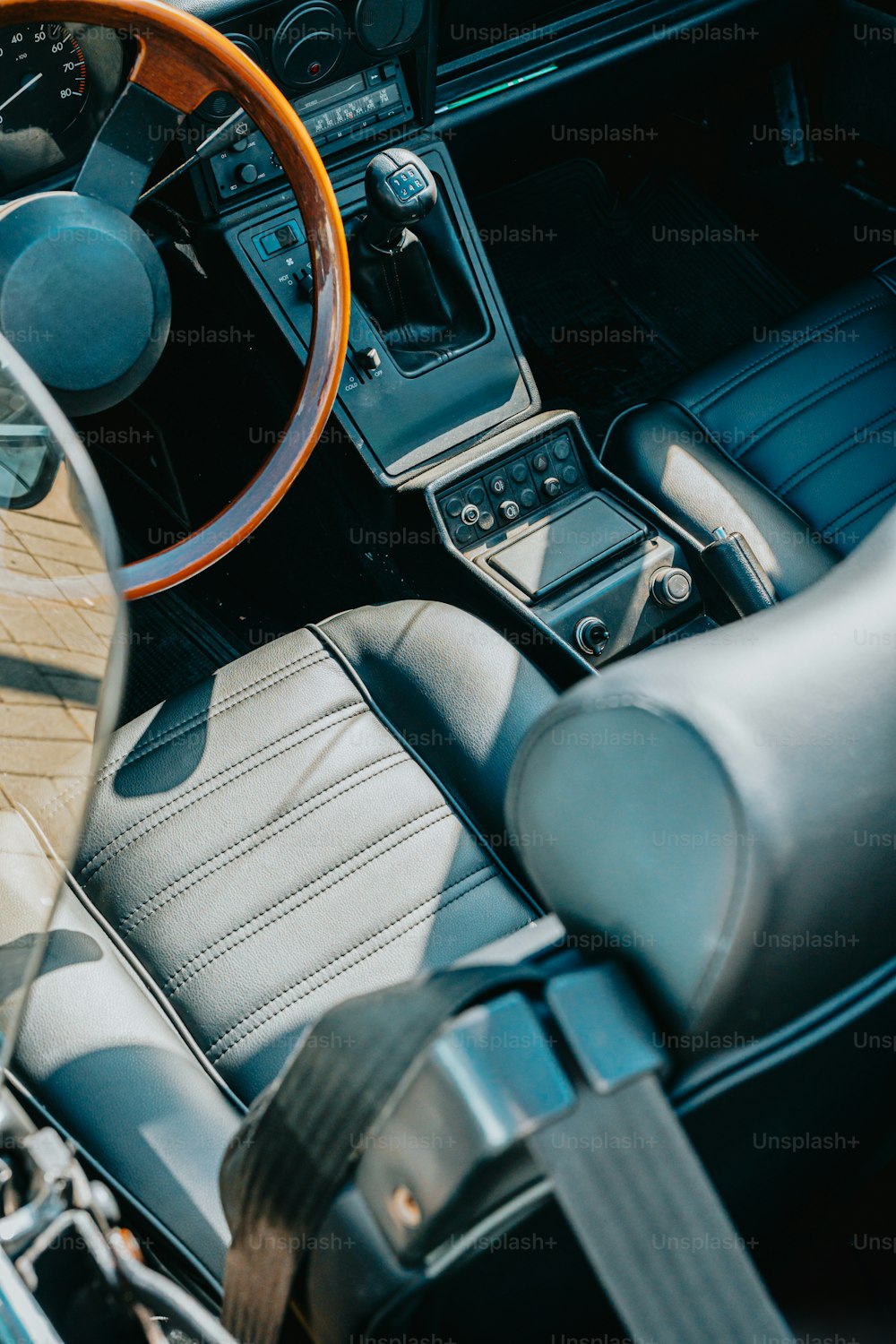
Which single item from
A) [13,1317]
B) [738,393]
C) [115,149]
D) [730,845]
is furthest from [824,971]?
[738,393]

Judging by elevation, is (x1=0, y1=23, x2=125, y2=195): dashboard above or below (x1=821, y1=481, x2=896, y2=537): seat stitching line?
above

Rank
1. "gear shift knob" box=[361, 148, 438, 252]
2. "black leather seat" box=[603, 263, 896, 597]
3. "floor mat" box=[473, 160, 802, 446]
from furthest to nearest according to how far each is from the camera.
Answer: "floor mat" box=[473, 160, 802, 446] < "black leather seat" box=[603, 263, 896, 597] < "gear shift knob" box=[361, 148, 438, 252]

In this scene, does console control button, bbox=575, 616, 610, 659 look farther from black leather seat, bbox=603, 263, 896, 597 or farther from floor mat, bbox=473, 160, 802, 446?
floor mat, bbox=473, 160, 802, 446

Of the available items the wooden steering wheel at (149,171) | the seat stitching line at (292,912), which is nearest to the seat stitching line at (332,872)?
the seat stitching line at (292,912)

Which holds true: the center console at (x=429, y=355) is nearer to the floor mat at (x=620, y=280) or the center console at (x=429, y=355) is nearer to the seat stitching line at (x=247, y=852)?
the seat stitching line at (x=247, y=852)

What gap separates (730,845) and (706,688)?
0.09 metres

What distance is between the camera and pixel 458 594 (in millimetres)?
1774

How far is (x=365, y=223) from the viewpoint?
168cm

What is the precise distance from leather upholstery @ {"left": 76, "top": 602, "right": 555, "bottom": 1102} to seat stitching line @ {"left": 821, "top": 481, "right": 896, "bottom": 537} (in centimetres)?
57

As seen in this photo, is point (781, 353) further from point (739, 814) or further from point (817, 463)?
point (739, 814)

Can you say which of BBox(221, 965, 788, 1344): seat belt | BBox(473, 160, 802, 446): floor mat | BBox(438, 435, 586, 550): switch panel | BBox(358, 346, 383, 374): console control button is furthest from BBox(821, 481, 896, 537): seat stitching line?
BBox(221, 965, 788, 1344): seat belt

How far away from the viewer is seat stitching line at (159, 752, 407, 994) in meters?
1.21

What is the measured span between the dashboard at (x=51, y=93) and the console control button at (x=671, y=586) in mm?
1029

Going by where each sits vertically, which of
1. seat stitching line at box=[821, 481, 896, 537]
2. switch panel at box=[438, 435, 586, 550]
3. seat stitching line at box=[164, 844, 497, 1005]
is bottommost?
seat stitching line at box=[821, 481, 896, 537]
